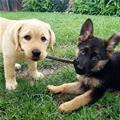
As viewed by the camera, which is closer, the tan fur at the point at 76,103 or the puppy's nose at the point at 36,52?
the tan fur at the point at 76,103

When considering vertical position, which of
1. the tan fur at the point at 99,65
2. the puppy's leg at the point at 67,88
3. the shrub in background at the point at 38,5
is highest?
the tan fur at the point at 99,65

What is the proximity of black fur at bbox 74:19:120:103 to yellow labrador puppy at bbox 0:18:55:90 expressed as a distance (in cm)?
43

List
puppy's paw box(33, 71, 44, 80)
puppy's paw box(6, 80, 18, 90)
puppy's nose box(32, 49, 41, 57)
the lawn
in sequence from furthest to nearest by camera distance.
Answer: puppy's paw box(33, 71, 44, 80) < puppy's paw box(6, 80, 18, 90) < puppy's nose box(32, 49, 41, 57) < the lawn

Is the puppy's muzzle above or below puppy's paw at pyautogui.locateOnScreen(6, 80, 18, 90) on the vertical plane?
above

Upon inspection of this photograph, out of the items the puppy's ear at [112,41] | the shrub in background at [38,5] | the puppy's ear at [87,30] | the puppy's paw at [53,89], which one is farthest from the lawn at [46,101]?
the shrub in background at [38,5]

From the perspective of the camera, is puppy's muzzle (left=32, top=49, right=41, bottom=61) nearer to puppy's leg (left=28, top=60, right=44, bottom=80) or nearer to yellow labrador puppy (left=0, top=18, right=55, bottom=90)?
yellow labrador puppy (left=0, top=18, right=55, bottom=90)

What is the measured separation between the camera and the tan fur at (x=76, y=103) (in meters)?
4.21

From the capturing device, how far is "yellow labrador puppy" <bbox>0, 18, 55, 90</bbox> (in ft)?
14.5

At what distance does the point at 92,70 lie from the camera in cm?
454

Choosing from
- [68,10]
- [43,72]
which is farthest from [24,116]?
[68,10]

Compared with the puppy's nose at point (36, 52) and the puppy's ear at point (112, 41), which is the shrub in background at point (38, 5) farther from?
the puppy's nose at point (36, 52)

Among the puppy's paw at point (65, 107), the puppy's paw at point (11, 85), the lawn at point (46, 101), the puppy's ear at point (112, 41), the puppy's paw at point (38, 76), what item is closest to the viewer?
the lawn at point (46, 101)

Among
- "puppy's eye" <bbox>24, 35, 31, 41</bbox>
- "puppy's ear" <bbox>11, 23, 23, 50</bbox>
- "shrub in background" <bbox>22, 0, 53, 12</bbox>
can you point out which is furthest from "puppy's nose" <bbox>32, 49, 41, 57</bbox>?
"shrub in background" <bbox>22, 0, 53, 12</bbox>

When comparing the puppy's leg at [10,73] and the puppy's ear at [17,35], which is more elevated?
the puppy's ear at [17,35]
